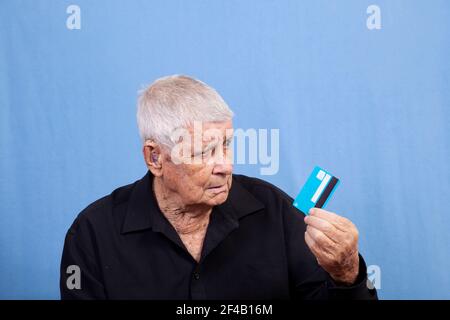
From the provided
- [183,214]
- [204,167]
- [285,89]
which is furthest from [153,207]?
[285,89]

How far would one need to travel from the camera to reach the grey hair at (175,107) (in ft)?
5.10

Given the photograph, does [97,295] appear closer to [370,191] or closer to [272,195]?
[272,195]

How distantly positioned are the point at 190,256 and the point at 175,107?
0.36 m

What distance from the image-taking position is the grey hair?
155 centimetres

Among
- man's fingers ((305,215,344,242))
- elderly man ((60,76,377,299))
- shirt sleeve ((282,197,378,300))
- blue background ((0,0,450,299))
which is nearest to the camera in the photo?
man's fingers ((305,215,344,242))

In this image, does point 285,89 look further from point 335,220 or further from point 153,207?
point 335,220

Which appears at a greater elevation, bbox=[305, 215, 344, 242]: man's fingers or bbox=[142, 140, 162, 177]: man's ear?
bbox=[142, 140, 162, 177]: man's ear

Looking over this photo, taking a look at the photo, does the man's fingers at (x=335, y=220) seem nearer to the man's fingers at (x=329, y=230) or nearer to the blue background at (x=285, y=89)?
the man's fingers at (x=329, y=230)

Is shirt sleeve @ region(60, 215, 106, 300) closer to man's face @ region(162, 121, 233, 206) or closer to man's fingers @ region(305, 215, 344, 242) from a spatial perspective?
man's face @ region(162, 121, 233, 206)

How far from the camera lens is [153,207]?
1.70 metres

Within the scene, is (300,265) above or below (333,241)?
below

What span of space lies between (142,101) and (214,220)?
0.34 m

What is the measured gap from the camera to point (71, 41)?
232 cm

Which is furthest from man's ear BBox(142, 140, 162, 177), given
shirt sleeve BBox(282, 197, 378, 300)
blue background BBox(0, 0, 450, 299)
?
blue background BBox(0, 0, 450, 299)
